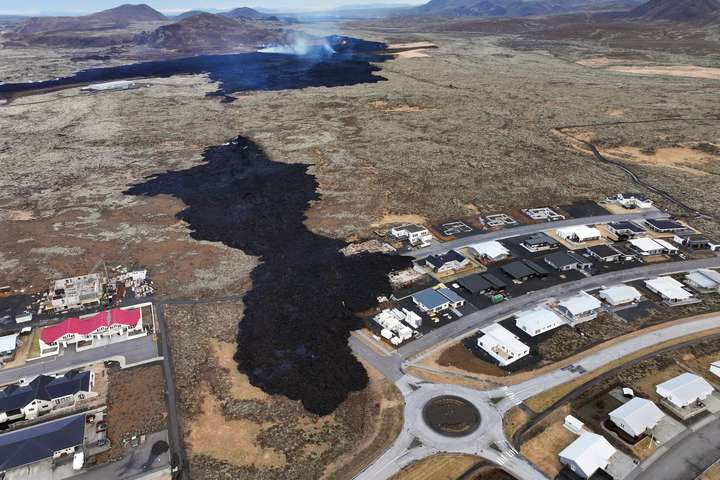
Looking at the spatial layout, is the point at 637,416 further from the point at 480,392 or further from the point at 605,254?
the point at 605,254

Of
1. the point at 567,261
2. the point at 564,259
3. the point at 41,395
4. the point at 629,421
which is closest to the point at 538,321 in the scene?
the point at 629,421

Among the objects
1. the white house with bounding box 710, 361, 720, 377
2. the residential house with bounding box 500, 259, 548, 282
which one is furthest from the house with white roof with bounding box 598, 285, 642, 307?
the white house with bounding box 710, 361, 720, 377

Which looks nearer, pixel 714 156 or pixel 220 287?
pixel 220 287

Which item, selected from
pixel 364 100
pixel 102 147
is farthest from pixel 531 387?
pixel 364 100

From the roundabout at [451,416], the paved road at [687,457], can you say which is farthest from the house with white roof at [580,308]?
the roundabout at [451,416]

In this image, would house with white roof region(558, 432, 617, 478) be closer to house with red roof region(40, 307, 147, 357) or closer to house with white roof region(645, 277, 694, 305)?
house with white roof region(645, 277, 694, 305)

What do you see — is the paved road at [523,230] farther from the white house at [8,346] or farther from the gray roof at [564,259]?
the white house at [8,346]

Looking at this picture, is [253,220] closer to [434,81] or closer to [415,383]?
[415,383]
